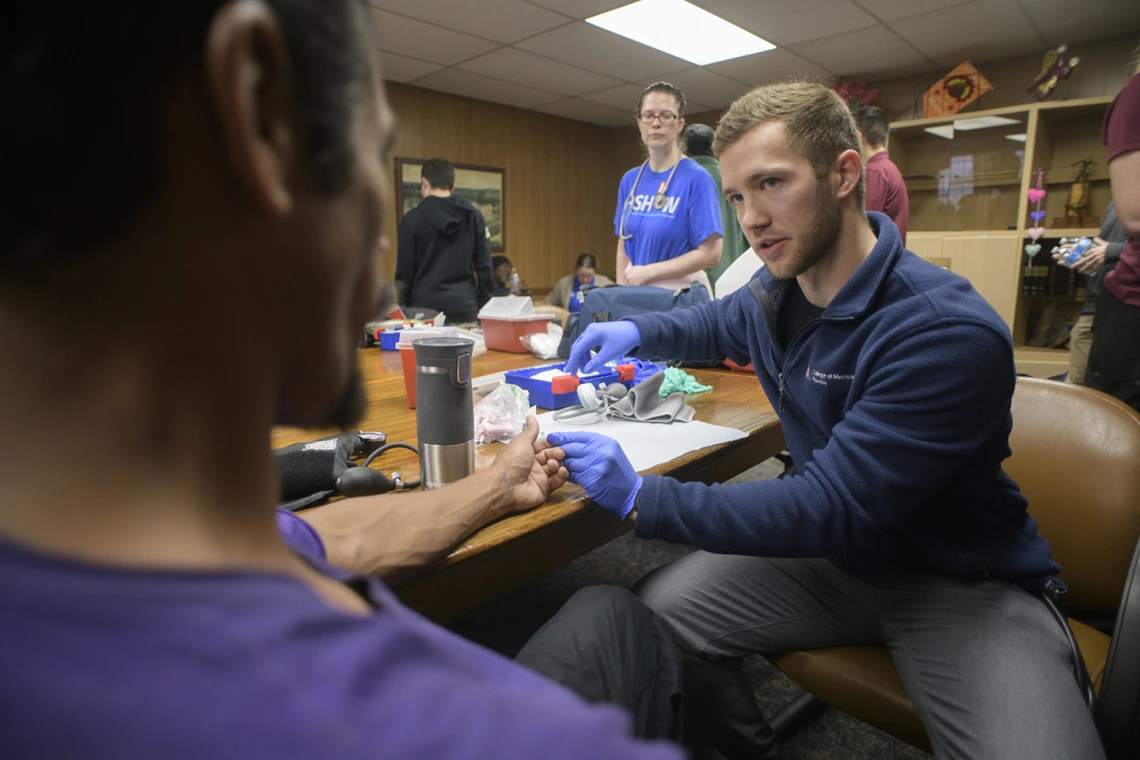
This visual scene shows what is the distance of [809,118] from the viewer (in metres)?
1.22

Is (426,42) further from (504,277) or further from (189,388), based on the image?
(189,388)

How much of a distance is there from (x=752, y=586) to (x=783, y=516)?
27cm

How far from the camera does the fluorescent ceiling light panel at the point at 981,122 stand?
4.85m

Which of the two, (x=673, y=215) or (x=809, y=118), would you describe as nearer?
(x=809, y=118)

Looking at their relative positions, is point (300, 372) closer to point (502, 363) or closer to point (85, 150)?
point (85, 150)

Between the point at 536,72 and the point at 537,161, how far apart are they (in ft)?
5.97

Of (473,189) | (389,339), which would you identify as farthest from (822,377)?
(473,189)

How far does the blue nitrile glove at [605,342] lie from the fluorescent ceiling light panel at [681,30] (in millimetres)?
3329

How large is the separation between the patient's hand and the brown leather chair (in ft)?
1.85

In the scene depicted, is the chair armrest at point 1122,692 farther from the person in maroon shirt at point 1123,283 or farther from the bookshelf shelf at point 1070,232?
the bookshelf shelf at point 1070,232

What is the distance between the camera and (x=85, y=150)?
273 millimetres

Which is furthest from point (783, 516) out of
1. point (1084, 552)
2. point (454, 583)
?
point (1084, 552)

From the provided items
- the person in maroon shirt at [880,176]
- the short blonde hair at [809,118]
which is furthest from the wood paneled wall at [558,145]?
the short blonde hair at [809,118]

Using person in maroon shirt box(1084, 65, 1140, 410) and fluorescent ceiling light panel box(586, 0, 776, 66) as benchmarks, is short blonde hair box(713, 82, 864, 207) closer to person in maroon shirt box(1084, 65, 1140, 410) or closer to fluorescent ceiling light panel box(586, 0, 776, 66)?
person in maroon shirt box(1084, 65, 1140, 410)
